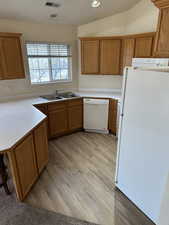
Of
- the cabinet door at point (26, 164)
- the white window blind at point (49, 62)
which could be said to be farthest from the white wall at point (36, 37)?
the cabinet door at point (26, 164)

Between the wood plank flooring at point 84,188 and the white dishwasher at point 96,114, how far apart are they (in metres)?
0.61

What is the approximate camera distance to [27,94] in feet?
12.5

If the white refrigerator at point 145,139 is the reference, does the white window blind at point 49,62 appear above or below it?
above

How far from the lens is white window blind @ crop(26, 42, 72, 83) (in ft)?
12.2

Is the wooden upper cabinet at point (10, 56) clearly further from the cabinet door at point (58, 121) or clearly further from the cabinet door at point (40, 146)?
the cabinet door at point (40, 146)

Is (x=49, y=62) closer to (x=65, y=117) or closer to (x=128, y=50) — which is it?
(x=65, y=117)

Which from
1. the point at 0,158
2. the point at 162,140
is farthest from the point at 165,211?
the point at 0,158

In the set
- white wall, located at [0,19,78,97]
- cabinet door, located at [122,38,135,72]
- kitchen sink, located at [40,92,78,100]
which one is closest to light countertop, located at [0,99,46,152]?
white wall, located at [0,19,78,97]

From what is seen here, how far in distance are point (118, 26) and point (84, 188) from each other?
3.57m

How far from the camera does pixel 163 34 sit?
211 cm

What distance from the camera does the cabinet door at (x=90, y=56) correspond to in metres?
3.68

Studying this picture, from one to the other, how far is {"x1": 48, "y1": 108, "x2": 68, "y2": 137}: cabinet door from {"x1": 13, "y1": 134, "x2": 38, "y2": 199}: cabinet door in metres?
1.32

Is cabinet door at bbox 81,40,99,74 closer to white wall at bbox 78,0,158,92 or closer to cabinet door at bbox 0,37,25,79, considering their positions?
white wall at bbox 78,0,158,92

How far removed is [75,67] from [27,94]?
4.92ft
